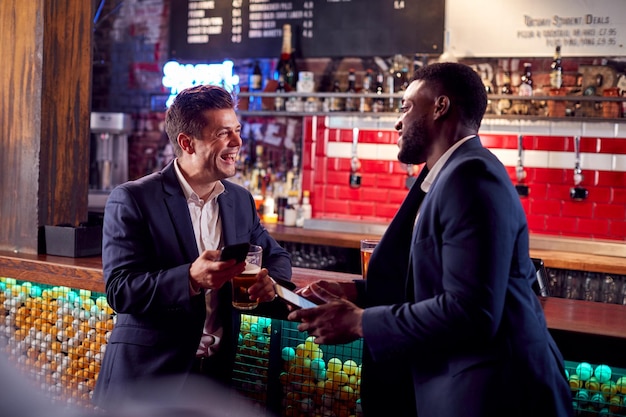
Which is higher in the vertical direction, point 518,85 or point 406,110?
point 518,85

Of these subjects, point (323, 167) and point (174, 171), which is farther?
point (323, 167)

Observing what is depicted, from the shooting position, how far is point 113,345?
2.32m

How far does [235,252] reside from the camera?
1968 mm

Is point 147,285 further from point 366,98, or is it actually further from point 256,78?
point 256,78

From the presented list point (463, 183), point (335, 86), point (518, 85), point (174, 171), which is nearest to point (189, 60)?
point (335, 86)

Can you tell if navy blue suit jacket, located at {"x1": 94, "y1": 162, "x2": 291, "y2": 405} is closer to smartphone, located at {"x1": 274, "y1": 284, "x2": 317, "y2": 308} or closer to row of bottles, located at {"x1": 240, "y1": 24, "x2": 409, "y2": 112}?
smartphone, located at {"x1": 274, "y1": 284, "x2": 317, "y2": 308}

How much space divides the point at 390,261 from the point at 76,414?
117cm

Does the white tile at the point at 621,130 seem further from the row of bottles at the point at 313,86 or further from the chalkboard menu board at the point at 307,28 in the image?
the row of bottles at the point at 313,86

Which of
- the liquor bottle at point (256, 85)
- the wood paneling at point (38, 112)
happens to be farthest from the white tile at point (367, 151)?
the wood paneling at point (38, 112)

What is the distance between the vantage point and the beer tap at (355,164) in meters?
5.74

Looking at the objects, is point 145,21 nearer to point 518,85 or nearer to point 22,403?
point 518,85

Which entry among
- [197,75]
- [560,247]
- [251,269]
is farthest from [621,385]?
[197,75]

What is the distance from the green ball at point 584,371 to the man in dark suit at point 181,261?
107 cm

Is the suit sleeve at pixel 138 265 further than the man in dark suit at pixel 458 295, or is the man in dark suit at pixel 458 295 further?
the suit sleeve at pixel 138 265
